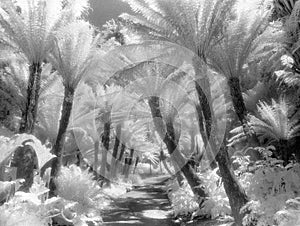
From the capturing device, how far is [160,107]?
1378 cm

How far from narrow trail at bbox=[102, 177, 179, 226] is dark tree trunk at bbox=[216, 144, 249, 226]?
333cm

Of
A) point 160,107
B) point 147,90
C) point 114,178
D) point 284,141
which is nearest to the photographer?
point 284,141

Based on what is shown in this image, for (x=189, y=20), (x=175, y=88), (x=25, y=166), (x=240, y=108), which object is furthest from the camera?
(x=175, y=88)

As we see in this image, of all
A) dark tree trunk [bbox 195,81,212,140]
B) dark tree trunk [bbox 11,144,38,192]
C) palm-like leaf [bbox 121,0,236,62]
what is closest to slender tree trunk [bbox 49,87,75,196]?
dark tree trunk [bbox 11,144,38,192]

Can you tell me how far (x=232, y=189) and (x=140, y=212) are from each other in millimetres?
5464

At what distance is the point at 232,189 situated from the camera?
8703mm

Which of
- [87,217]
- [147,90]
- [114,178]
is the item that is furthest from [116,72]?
[114,178]

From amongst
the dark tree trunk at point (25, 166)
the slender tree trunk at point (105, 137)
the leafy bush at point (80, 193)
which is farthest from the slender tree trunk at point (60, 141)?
the slender tree trunk at point (105, 137)

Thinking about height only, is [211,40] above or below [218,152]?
above

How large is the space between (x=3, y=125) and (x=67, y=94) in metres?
5.55

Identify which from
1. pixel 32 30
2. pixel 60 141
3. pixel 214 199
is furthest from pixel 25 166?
pixel 214 199

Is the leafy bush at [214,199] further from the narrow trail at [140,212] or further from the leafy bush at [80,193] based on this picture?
the leafy bush at [80,193]

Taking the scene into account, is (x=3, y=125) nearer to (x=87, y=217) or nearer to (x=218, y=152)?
(x=87, y=217)

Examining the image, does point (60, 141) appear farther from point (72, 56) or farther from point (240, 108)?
point (240, 108)
